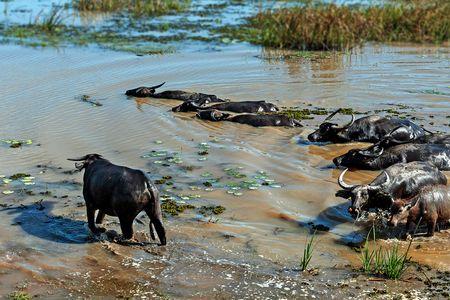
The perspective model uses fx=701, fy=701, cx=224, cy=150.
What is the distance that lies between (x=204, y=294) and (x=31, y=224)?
2.18 m

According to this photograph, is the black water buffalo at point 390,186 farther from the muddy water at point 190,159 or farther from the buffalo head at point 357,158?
the buffalo head at point 357,158

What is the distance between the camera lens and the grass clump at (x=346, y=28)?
1678cm

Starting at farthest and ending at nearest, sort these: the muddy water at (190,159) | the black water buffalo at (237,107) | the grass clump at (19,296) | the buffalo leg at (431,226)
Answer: the black water buffalo at (237,107) < the buffalo leg at (431,226) < the muddy water at (190,159) < the grass clump at (19,296)

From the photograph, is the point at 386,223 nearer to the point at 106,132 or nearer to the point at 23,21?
the point at 106,132

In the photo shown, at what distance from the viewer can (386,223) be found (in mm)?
6781

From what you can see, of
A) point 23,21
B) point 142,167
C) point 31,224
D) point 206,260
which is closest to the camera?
point 206,260

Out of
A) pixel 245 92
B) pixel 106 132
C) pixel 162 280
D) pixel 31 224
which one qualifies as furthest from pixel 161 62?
pixel 162 280

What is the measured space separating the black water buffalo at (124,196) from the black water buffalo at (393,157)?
334cm

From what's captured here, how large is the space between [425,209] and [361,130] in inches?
136

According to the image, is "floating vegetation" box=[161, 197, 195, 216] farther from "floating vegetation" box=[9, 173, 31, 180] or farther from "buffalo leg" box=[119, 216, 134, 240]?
"floating vegetation" box=[9, 173, 31, 180]

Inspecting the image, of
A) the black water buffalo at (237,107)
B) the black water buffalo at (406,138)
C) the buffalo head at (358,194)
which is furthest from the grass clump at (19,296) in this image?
the black water buffalo at (237,107)

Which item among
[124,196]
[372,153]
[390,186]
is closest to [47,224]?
[124,196]

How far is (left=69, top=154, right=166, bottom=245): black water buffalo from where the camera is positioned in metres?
5.97

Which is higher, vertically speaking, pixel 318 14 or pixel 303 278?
pixel 318 14
